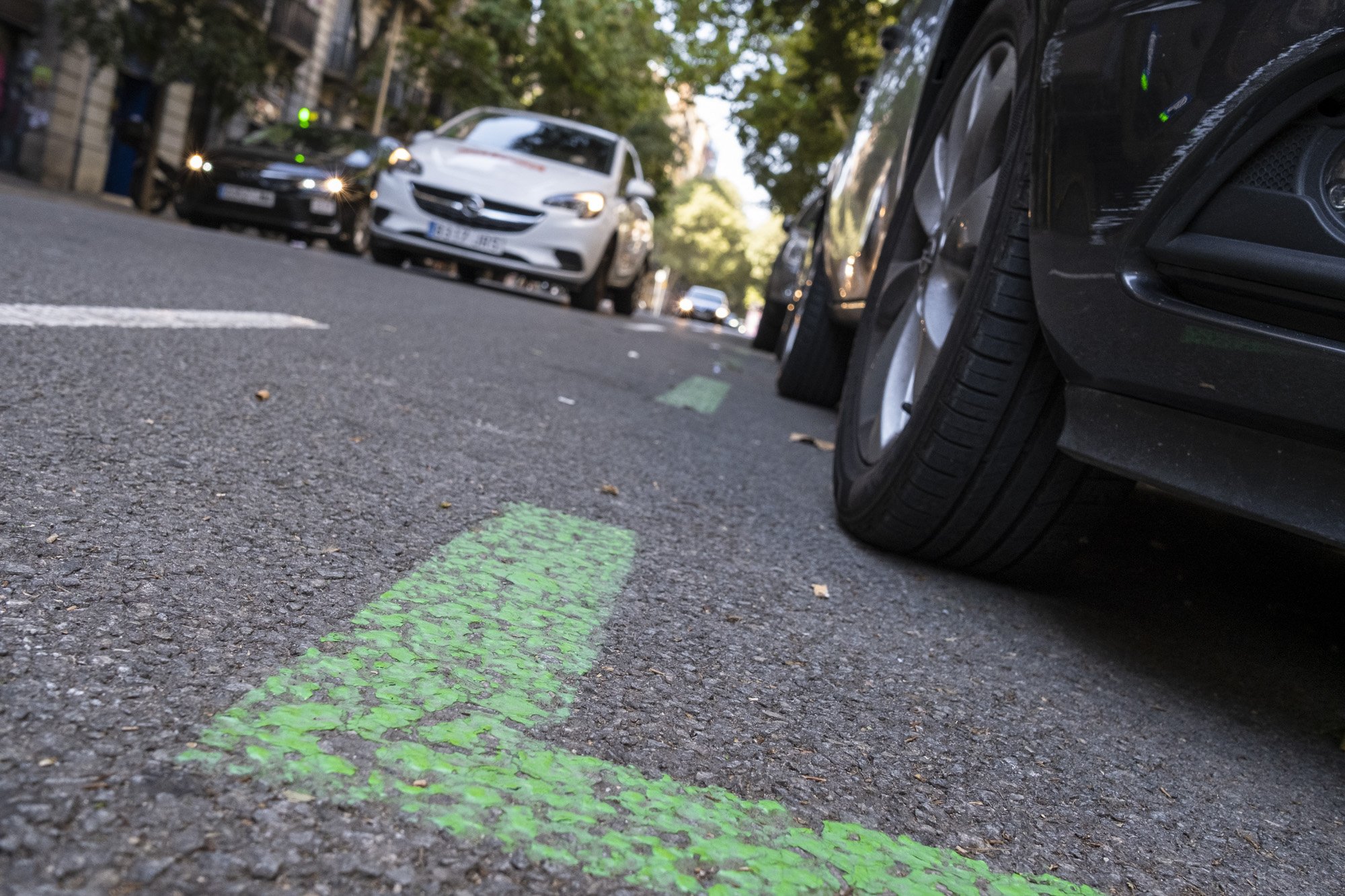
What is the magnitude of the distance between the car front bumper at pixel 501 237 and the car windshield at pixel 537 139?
2.84 feet

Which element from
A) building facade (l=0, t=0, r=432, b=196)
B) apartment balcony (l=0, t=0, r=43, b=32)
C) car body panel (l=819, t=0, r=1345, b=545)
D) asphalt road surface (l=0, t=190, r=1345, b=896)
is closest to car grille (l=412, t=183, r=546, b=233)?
building facade (l=0, t=0, r=432, b=196)

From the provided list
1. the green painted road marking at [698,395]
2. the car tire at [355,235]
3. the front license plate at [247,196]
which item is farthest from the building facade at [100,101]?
the green painted road marking at [698,395]

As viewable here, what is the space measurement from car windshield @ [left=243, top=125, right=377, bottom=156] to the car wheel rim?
39.7 feet

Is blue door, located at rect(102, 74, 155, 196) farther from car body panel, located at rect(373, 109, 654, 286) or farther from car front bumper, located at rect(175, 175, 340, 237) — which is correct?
car body panel, located at rect(373, 109, 654, 286)

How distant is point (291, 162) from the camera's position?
1384cm

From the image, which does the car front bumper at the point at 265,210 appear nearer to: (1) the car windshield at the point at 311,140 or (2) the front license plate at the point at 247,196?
(2) the front license plate at the point at 247,196

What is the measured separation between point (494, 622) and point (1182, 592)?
6.57 feet

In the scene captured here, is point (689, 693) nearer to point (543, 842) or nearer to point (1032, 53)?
point (543, 842)

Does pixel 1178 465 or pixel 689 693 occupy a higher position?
pixel 1178 465

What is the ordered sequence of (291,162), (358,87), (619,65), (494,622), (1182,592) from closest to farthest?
1. (494,622)
2. (1182,592)
3. (291,162)
4. (358,87)
5. (619,65)

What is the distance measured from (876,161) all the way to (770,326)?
947 cm

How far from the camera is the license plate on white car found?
10812 mm

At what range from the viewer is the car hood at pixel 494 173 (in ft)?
35.6

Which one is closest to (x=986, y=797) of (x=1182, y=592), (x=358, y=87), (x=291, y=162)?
(x=1182, y=592)
